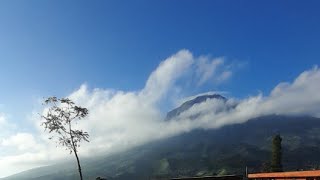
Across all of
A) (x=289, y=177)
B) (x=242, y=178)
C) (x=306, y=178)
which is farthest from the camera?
(x=242, y=178)

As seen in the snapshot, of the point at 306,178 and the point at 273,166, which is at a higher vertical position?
the point at 306,178

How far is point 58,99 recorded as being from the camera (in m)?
56.9

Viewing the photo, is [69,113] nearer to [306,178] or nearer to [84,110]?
[84,110]

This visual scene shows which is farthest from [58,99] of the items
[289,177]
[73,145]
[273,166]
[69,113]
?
[273,166]

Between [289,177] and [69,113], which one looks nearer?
[289,177]

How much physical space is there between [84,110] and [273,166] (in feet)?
386

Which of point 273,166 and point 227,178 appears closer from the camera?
point 227,178

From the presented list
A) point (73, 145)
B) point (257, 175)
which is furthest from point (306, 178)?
point (73, 145)

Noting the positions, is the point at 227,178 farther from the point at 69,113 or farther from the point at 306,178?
the point at 69,113

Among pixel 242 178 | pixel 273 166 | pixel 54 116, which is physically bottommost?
pixel 273 166

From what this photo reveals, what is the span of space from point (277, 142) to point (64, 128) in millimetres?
119264

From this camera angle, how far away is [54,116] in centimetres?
5569

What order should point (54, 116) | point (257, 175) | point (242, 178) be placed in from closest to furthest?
1. point (257, 175)
2. point (242, 178)
3. point (54, 116)

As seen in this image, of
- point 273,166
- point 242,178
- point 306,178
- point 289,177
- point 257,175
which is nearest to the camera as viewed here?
point 306,178
